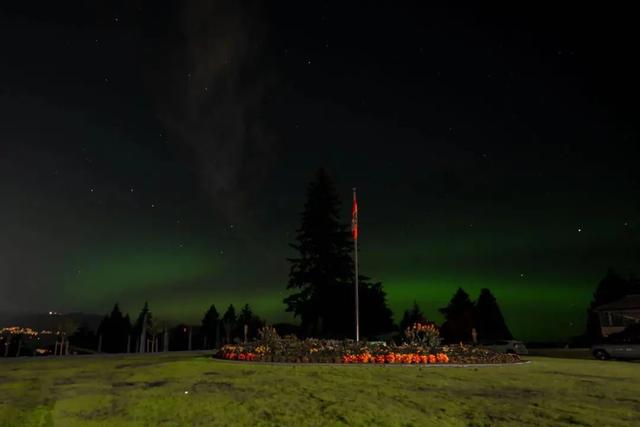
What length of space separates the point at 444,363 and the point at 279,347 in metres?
7.08

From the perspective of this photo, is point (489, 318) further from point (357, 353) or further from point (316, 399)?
point (316, 399)

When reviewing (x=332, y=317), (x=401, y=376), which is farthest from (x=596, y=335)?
(x=401, y=376)

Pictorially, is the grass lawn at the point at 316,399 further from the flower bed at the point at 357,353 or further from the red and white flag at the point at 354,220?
the red and white flag at the point at 354,220

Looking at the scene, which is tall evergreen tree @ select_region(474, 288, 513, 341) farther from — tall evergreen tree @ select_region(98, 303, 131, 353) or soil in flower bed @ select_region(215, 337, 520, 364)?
tall evergreen tree @ select_region(98, 303, 131, 353)

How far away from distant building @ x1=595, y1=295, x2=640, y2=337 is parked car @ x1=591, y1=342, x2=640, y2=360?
20069mm

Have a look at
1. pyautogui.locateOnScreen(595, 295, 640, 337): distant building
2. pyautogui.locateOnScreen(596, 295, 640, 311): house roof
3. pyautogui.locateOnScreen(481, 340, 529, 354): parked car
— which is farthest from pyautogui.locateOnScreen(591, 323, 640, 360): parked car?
pyautogui.locateOnScreen(596, 295, 640, 311): house roof

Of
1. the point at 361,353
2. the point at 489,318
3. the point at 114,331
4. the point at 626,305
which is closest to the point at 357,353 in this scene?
the point at 361,353

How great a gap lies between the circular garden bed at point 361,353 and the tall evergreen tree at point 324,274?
65.4ft

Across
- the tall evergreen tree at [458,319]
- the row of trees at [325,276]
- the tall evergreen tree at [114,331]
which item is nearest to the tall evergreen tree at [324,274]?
the row of trees at [325,276]

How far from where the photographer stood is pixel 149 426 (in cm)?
630

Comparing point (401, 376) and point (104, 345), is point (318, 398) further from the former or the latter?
point (104, 345)

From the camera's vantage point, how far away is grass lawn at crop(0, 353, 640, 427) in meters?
6.75

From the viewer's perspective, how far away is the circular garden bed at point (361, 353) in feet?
57.0

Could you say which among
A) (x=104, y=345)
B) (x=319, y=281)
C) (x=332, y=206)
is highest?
(x=332, y=206)
